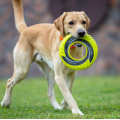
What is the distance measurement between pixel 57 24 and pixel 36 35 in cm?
85

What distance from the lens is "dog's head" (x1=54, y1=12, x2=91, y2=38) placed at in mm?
4207

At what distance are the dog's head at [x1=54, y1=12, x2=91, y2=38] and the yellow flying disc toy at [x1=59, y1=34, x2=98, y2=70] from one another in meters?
0.11

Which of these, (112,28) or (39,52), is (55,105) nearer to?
(39,52)

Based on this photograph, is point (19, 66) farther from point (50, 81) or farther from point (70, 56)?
point (70, 56)

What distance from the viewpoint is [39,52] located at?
5.16 meters

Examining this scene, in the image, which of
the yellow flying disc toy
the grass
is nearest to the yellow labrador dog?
the yellow flying disc toy

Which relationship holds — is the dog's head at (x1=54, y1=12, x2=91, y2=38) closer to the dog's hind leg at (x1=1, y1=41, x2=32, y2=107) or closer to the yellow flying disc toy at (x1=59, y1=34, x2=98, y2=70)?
the yellow flying disc toy at (x1=59, y1=34, x2=98, y2=70)

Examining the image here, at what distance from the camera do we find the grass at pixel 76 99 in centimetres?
399

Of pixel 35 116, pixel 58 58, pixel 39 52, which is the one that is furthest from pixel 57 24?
pixel 35 116

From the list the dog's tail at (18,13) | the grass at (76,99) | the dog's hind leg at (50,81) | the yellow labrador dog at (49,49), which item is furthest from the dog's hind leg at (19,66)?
the dog's tail at (18,13)

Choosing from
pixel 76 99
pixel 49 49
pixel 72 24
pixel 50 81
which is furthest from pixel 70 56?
pixel 76 99

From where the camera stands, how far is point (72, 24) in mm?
4340

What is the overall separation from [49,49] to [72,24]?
82cm

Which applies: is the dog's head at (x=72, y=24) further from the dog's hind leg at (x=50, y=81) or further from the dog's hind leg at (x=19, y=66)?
the dog's hind leg at (x=50, y=81)
